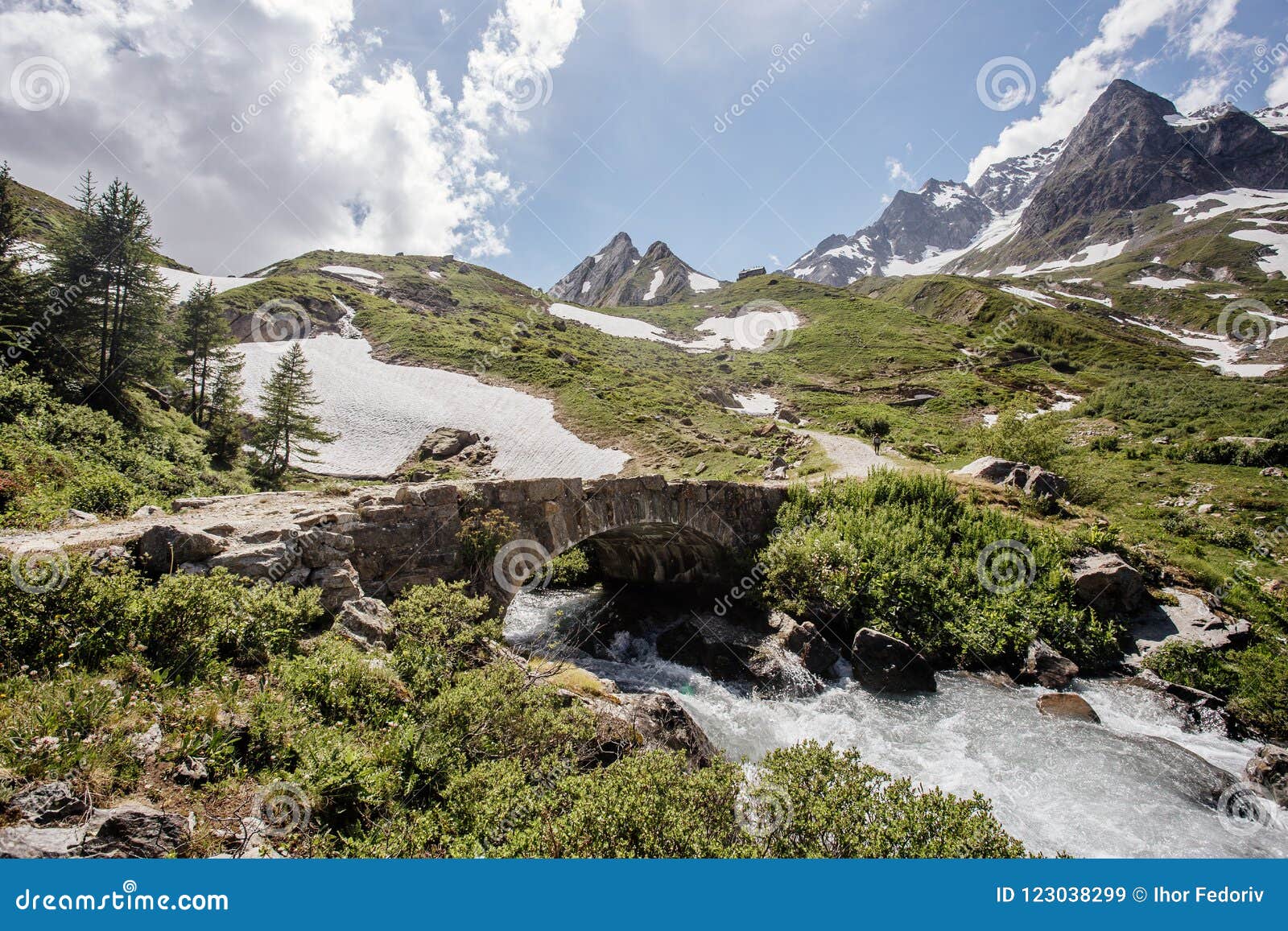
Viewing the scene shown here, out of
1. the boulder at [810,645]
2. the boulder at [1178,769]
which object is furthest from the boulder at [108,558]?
the boulder at [1178,769]

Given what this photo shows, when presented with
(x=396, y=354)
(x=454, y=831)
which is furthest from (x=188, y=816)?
(x=396, y=354)

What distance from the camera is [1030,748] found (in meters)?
10.1

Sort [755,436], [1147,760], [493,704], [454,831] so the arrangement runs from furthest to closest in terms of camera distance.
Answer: [755,436] < [1147,760] < [493,704] < [454,831]

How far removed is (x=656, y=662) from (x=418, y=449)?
24.8 m

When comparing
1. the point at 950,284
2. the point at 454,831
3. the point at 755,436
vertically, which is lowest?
the point at 454,831

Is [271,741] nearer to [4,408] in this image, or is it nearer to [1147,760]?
[1147,760]

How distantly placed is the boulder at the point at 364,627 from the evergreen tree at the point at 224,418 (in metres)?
21.2

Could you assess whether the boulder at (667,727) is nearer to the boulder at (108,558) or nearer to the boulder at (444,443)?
the boulder at (108,558)

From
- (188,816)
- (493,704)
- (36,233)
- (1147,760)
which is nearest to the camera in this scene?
(188,816)

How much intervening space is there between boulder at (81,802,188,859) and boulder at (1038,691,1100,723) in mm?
14826

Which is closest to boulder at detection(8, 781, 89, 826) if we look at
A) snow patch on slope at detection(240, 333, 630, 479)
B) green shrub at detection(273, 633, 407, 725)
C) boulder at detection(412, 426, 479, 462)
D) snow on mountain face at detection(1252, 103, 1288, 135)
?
green shrub at detection(273, 633, 407, 725)

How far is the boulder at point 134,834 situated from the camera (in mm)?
3039

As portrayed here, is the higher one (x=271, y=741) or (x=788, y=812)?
(x=271, y=741)

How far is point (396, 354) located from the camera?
164ft
